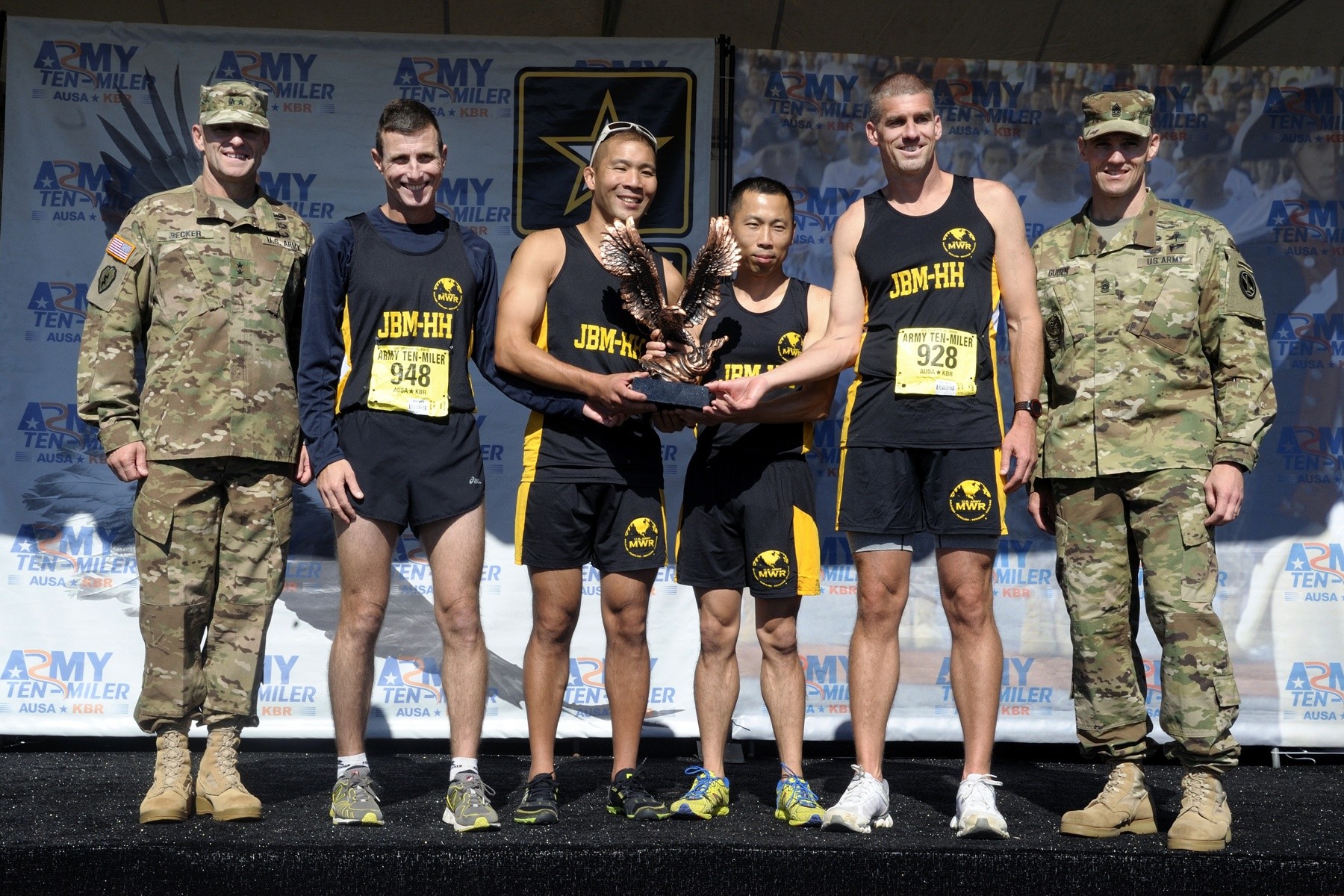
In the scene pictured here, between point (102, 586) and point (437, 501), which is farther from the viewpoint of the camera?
point (102, 586)

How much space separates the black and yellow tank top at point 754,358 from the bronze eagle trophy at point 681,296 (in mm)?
153

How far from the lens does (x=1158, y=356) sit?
10.1ft

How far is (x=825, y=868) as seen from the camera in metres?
2.65

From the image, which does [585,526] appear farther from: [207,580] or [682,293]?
[207,580]

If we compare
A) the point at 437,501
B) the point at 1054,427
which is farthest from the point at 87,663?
the point at 1054,427

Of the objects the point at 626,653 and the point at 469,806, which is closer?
the point at 469,806

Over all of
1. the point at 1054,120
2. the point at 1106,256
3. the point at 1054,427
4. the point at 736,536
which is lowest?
the point at 736,536

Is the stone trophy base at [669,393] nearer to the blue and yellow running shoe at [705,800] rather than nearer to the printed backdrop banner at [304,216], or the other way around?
the blue and yellow running shoe at [705,800]

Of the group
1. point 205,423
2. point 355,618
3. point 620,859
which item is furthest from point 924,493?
point 205,423

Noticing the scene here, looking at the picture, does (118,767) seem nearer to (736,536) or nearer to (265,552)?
(265,552)

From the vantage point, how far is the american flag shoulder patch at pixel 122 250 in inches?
125

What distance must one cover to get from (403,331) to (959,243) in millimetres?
1388

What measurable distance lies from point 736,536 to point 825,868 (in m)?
0.91

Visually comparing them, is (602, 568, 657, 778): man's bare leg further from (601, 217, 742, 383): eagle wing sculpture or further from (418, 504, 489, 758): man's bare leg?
(601, 217, 742, 383): eagle wing sculpture
